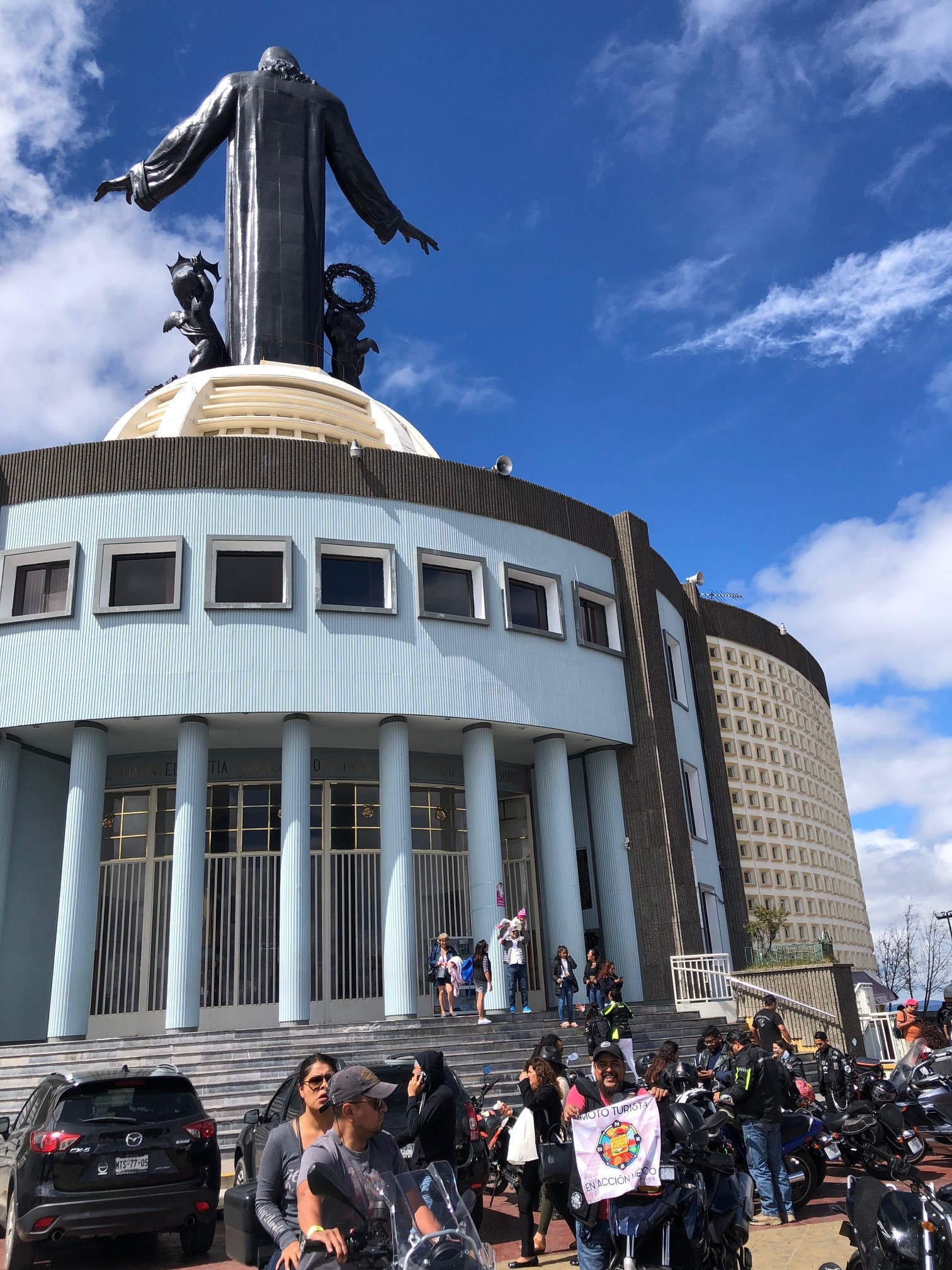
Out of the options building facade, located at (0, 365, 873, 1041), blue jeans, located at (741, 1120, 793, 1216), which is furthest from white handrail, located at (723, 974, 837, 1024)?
blue jeans, located at (741, 1120, 793, 1216)

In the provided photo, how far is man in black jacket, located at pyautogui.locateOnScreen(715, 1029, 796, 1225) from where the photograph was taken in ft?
29.5

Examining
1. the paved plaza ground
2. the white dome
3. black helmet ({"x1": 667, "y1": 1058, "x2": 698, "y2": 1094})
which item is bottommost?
the paved plaza ground

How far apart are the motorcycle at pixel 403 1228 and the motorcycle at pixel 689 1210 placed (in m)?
1.81

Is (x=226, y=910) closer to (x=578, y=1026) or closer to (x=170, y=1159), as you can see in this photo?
(x=578, y=1026)

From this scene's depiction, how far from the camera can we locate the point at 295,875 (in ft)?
63.0

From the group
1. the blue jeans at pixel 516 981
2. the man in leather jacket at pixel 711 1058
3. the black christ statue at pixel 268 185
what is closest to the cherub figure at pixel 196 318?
the black christ statue at pixel 268 185

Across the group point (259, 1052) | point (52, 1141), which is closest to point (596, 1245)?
point (52, 1141)

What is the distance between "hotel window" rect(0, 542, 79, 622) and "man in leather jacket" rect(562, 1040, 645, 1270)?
1614 centimetres

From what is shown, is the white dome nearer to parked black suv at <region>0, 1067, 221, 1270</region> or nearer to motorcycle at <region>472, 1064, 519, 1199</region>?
motorcycle at <region>472, 1064, 519, 1199</region>

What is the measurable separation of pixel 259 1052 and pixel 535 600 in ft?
37.2

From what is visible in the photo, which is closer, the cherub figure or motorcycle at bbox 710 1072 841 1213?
motorcycle at bbox 710 1072 841 1213

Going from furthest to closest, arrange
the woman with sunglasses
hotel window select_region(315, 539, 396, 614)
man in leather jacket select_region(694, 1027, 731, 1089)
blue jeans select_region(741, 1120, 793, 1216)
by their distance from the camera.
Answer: hotel window select_region(315, 539, 396, 614)
man in leather jacket select_region(694, 1027, 731, 1089)
blue jeans select_region(741, 1120, 793, 1216)
the woman with sunglasses

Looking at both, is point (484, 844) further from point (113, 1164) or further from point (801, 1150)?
point (113, 1164)

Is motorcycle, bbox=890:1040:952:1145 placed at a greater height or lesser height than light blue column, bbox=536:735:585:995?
lesser
